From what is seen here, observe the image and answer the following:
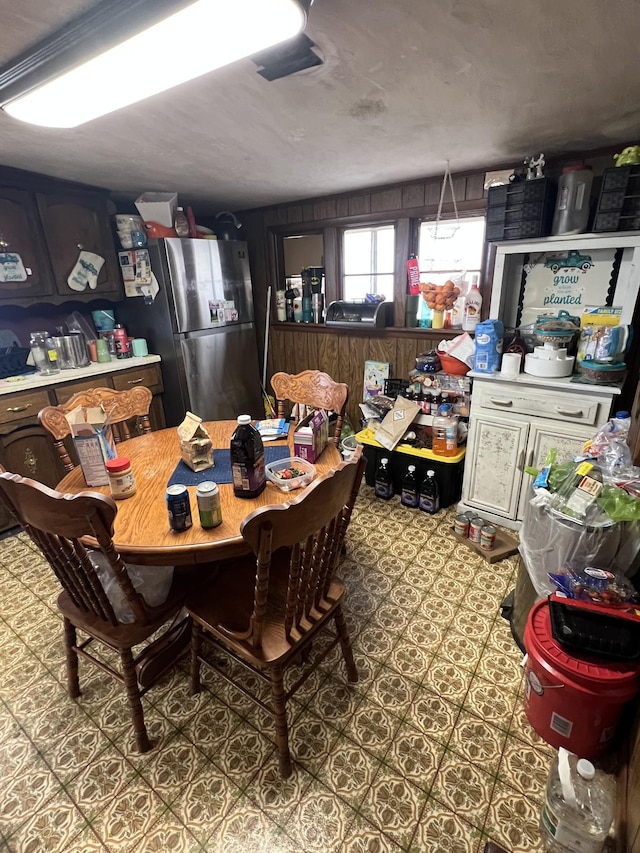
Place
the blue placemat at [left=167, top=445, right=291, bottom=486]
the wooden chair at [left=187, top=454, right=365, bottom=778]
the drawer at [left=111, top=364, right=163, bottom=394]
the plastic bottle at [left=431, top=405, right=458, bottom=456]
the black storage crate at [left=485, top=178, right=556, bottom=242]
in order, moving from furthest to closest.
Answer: the drawer at [left=111, top=364, right=163, bottom=394] → the plastic bottle at [left=431, top=405, right=458, bottom=456] → the black storage crate at [left=485, top=178, right=556, bottom=242] → the blue placemat at [left=167, top=445, right=291, bottom=486] → the wooden chair at [left=187, top=454, right=365, bottom=778]

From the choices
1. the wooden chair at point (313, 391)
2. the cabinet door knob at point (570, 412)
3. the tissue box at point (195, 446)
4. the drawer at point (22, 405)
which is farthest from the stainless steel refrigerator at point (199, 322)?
the cabinet door knob at point (570, 412)

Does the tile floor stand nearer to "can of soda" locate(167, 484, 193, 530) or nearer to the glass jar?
"can of soda" locate(167, 484, 193, 530)

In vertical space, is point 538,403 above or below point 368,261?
below

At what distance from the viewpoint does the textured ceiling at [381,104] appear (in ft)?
3.39

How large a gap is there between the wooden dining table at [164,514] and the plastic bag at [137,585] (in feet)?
0.60

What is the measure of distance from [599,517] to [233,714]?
1509 millimetres

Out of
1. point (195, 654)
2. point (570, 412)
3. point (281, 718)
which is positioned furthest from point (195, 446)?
point (570, 412)

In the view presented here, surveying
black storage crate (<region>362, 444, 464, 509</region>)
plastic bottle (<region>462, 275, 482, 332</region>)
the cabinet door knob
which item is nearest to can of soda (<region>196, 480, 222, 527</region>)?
black storage crate (<region>362, 444, 464, 509</region>)

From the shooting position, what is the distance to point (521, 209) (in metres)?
2.07

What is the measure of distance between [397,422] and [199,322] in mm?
1798

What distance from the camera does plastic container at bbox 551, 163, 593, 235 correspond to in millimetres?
1943

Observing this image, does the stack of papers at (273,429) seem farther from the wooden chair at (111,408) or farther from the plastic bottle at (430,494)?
the plastic bottle at (430,494)

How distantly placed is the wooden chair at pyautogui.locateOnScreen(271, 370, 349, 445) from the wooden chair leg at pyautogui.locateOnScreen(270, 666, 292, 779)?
1.17 meters

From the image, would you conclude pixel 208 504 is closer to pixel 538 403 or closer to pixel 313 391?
pixel 313 391
